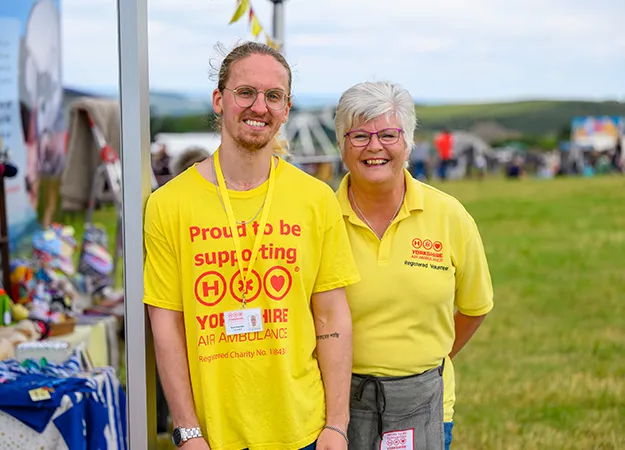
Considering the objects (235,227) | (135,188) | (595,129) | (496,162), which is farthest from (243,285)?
(595,129)

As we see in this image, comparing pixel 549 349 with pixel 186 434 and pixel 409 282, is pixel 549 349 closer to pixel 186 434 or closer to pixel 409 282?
pixel 409 282

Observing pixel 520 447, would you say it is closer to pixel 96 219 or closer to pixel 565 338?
pixel 565 338

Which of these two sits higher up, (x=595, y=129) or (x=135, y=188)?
(x=595, y=129)

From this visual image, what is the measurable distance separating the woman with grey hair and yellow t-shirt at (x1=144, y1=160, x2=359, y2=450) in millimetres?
299

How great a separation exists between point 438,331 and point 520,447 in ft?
7.93

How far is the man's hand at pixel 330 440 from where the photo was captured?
2068mm

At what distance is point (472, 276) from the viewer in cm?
251

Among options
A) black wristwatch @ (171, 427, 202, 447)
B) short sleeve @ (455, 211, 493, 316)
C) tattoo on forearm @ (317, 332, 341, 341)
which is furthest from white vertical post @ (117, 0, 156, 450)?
short sleeve @ (455, 211, 493, 316)

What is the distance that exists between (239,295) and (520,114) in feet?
252

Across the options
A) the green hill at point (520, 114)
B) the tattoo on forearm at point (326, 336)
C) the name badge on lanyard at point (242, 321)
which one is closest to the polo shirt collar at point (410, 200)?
the tattoo on forearm at point (326, 336)

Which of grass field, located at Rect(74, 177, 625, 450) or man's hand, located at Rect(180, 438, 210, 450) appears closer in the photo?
man's hand, located at Rect(180, 438, 210, 450)

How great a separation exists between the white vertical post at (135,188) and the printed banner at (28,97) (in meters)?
4.30

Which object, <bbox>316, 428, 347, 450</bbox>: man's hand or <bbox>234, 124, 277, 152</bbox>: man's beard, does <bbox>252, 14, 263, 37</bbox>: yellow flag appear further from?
<bbox>316, 428, 347, 450</bbox>: man's hand

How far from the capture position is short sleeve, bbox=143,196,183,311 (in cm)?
201
